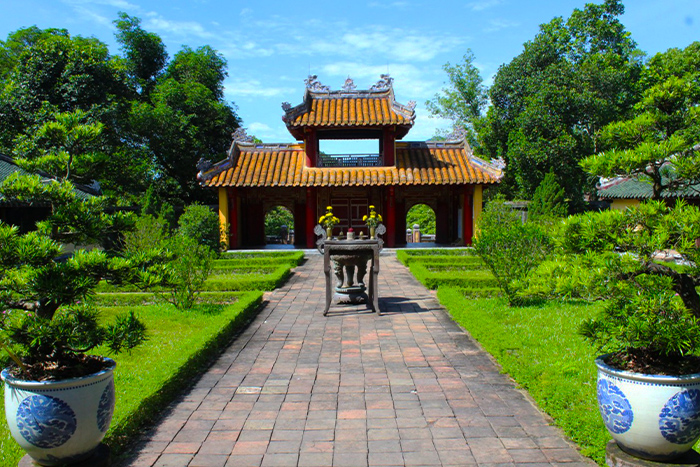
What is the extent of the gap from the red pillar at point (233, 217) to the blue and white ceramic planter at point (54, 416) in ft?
54.4

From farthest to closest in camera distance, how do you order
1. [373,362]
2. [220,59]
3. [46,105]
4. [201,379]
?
1. [220,59]
2. [46,105]
3. [373,362]
4. [201,379]

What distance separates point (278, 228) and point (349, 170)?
42.8ft

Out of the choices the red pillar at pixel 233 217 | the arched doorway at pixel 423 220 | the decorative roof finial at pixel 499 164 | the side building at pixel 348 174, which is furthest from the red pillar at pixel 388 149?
the arched doorway at pixel 423 220

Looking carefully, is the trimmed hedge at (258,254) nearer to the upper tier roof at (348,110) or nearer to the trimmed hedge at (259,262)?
the trimmed hedge at (259,262)

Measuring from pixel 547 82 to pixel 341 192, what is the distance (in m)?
11.6

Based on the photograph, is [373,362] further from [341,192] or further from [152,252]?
[341,192]

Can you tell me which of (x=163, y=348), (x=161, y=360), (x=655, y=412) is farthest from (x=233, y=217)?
(x=655, y=412)

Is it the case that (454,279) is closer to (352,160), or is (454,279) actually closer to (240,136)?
(352,160)

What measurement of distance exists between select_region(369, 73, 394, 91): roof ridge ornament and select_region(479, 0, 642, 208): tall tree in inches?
297

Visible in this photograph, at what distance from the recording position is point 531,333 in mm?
7363

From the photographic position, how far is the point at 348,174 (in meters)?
19.9

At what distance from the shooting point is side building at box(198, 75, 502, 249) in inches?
770

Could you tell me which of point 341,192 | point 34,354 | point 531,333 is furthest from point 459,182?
point 34,354

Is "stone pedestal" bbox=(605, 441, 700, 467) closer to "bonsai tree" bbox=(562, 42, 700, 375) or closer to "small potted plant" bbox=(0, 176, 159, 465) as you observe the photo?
"bonsai tree" bbox=(562, 42, 700, 375)
